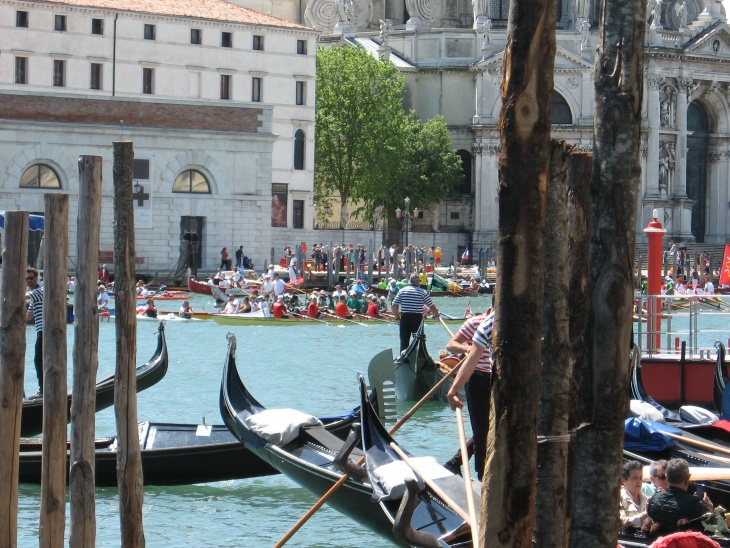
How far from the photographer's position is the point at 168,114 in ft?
89.3

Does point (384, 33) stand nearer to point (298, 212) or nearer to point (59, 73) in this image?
point (298, 212)

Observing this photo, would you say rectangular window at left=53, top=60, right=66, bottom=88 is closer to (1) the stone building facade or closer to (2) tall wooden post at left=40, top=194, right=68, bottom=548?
(1) the stone building facade

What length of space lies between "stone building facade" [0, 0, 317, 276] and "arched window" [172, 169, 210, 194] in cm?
2

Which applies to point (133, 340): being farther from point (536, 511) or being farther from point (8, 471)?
point (536, 511)

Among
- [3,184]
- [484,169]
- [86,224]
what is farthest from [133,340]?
[484,169]

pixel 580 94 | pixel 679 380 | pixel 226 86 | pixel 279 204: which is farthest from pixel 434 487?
pixel 580 94

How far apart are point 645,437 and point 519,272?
160 inches

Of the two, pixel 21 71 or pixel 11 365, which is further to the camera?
pixel 21 71

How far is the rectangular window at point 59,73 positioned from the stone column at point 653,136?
57.0 feet

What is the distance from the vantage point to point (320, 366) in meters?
16.8

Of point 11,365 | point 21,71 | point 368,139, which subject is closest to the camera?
point 11,365

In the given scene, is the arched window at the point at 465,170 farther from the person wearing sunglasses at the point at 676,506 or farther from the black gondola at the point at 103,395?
A: the person wearing sunglasses at the point at 676,506

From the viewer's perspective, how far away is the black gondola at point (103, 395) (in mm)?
9195

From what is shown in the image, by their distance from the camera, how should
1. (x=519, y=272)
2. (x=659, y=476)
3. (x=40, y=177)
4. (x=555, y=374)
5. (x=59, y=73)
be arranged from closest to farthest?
(x=519, y=272) < (x=555, y=374) < (x=659, y=476) < (x=40, y=177) < (x=59, y=73)
